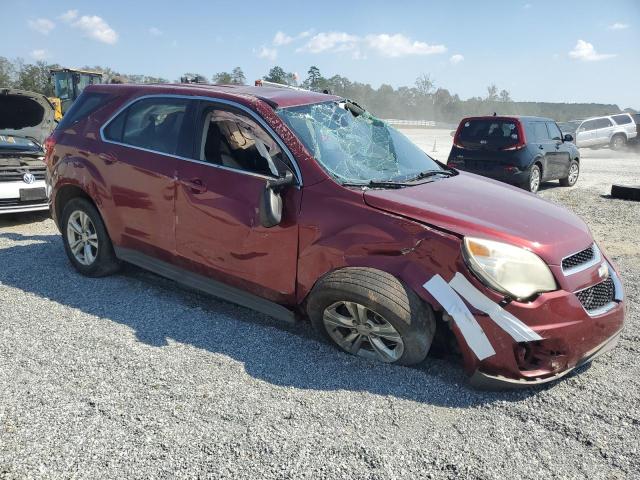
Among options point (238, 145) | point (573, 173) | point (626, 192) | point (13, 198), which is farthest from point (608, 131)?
point (238, 145)

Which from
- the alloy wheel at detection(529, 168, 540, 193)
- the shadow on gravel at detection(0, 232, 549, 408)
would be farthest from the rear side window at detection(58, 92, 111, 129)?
the alloy wheel at detection(529, 168, 540, 193)

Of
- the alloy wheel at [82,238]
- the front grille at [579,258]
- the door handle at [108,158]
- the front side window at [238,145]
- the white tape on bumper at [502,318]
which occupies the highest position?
the front side window at [238,145]

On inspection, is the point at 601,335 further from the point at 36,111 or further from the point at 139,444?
the point at 36,111

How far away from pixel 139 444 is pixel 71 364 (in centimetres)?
103

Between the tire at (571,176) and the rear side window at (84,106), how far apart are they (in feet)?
36.5

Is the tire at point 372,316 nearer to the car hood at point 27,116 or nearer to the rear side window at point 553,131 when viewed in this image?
the car hood at point 27,116

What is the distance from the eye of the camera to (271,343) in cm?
361

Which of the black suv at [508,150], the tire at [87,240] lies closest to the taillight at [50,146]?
the tire at [87,240]

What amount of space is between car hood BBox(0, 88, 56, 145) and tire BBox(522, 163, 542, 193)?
8924 millimetres

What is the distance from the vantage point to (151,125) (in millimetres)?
4320

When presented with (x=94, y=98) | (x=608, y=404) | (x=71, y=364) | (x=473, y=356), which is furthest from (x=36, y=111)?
(x=608, y=404)

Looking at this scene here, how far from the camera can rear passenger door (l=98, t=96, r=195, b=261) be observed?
4.09 m

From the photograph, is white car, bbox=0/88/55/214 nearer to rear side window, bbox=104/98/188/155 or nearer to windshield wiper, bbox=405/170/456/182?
rear side window, bbox=104/98/188/155

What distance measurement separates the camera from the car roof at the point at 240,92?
388 centimetres
